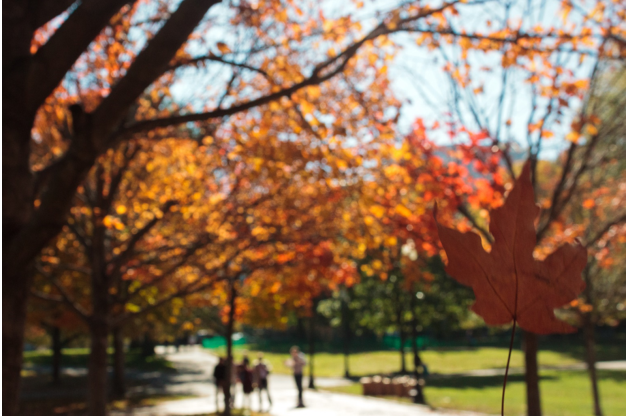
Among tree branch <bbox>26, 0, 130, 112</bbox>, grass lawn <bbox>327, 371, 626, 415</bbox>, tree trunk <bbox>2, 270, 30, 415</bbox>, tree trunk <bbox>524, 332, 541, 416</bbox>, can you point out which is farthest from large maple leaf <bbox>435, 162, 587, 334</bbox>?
grass lawn <bbox>327, 371, 626, 415</bbox>

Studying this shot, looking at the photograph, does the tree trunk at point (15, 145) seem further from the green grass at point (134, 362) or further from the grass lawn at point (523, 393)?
the green grass at point (134, 362)

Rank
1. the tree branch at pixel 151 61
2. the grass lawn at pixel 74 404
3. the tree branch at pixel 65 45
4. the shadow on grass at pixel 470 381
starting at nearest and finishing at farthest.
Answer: the tree branch at pixel 65 45 < the tree branch at pixel 151 61 < the grass lawn at pixel 74 404 < the shadow on grass at pixel 470 381

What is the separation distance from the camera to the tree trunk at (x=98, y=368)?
9023mm

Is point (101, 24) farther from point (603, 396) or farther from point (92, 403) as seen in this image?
point (603, 396)

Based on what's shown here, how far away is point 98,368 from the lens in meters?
9.30

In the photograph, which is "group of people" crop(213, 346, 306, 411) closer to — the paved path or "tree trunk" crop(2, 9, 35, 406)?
the paved path

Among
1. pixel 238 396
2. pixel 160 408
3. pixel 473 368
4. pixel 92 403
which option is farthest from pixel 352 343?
pixel 92 403

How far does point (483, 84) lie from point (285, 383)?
21691mm

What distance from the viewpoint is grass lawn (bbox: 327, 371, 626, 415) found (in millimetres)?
14705

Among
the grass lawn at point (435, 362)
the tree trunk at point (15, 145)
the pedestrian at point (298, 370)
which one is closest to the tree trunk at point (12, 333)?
the tree trunk at point (15, 145)

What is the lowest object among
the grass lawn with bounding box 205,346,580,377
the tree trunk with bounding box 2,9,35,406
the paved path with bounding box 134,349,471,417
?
the grass lawn with bounding box 205,346,580,377

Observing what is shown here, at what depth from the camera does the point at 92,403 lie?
355 inches

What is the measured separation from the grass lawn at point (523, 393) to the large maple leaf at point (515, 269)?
13.7 metres

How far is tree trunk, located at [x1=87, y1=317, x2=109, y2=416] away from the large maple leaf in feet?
31.0
